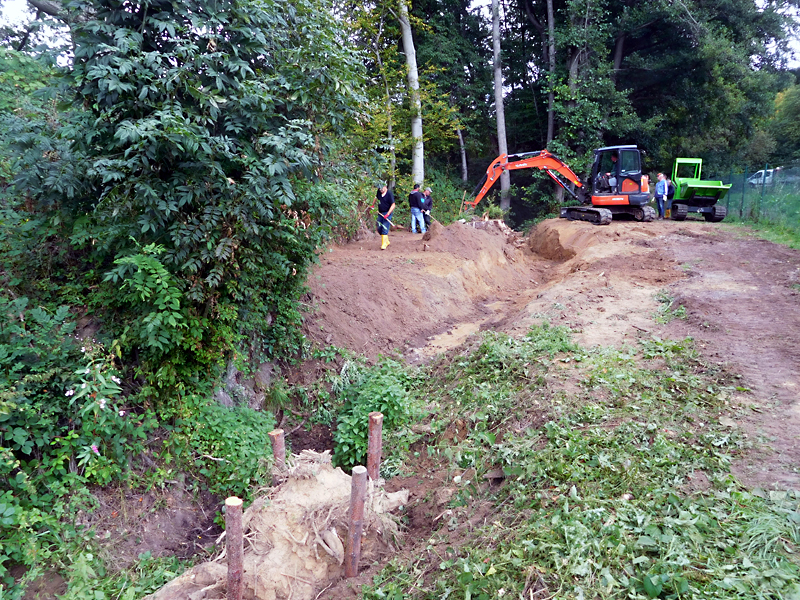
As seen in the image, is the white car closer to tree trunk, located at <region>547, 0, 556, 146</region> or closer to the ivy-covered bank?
tree trunk, located at <region>547, 0, 556, 146</region>

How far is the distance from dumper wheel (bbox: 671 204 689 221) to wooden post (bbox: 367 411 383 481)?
645 inches

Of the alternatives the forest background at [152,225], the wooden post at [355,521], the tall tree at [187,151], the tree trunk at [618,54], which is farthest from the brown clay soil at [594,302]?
the tree trunk at [618,54]

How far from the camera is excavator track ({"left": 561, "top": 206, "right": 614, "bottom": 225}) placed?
1580 cm

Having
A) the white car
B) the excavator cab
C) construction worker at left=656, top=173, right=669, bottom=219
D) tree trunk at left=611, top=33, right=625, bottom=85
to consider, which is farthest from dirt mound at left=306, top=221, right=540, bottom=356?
tree trunk at left=611, top=33, right=625, bottom=85

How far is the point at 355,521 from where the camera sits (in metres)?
4.08

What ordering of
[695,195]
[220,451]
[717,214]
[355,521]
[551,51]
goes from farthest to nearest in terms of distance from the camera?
[551,51]
[695,195]
[717,214]
[220,451]
[355,521]

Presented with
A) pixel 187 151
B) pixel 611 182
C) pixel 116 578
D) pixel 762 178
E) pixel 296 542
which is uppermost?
pixel 187 151

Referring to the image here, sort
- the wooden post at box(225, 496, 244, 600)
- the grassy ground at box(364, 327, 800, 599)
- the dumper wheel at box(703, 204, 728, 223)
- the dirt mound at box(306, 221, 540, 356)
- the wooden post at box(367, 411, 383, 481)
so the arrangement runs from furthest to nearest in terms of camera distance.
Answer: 1. the dumper wheel at box(703, 204, 728, 223)
2. the dirt mound at box(306, 221, 540, 356)
3. the wooden post at box(367, 411, 383, 481)
4. the wooden post at box(225, 496, 244, 600)
5. the grassy ground at box(364, 327, 800, 599)

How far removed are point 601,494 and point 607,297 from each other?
18.8 feet

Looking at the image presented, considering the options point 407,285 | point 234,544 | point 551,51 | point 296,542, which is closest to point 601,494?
point 296,542

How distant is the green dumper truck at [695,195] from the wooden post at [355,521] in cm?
1685

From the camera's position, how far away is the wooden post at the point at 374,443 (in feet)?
15.8

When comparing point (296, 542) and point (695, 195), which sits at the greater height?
point (695, 195)

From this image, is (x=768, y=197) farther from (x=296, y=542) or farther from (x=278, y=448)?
(x=296, y=542)
